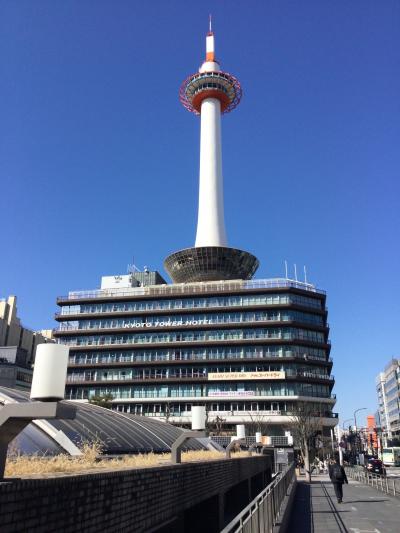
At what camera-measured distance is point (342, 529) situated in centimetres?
1543

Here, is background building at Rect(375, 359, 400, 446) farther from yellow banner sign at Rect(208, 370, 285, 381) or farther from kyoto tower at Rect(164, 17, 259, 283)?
yellow banner sign at Rect(208, 370, 285, 381)

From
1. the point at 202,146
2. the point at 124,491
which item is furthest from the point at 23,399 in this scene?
the point at 202,146

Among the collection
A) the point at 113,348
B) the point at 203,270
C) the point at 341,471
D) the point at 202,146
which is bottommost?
the point at 341,471

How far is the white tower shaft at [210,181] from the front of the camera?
101m

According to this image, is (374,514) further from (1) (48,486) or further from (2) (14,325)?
(2) (14,325)

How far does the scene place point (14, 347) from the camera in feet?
291

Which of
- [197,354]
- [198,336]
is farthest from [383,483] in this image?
[198,336]

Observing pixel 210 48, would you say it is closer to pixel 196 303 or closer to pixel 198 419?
pixel 196 303

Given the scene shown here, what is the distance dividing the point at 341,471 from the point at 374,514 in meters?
2.17

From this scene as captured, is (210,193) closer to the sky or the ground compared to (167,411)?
closer to the sky

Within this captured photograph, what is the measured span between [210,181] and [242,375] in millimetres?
Answer: 44486

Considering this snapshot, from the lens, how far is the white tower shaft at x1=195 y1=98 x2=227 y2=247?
100562 millimetres

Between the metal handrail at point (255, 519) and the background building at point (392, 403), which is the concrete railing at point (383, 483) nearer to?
the metal handrail at point (255, 519)

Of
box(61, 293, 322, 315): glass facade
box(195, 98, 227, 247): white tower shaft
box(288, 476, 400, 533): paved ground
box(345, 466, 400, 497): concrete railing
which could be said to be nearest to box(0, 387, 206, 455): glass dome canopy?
box(288, 476, 400, 533): paved ground
